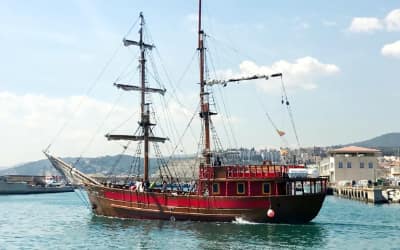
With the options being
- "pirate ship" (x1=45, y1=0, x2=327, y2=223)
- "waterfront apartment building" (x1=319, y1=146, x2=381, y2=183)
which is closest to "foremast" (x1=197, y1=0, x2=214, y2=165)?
"pirate ship" (x1=45, y1=0, x2=327, y2=223)

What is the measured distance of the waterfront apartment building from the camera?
111250mm

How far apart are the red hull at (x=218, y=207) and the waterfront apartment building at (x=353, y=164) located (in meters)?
72.3

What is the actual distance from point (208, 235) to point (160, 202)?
8437 millimetres

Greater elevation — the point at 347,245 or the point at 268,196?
the point at 268,196

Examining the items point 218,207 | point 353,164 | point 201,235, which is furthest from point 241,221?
point 353,164

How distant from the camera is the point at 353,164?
112m

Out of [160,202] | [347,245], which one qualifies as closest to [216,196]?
[160,202]

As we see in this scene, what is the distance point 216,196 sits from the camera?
42.3 metres

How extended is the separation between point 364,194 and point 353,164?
34694mm

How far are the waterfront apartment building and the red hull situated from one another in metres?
72.3

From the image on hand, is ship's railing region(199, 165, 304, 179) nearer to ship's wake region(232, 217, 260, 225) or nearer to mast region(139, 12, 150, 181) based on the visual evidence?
ship's wake region(232, 217, 260, 225)

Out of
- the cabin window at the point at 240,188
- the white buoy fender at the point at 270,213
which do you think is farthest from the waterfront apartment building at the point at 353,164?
the white buoy fender at the point at 270,213

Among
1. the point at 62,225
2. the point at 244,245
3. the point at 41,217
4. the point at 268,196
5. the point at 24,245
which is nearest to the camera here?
the point at 244,245

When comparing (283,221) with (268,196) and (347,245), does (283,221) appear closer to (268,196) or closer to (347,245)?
(268,196)
